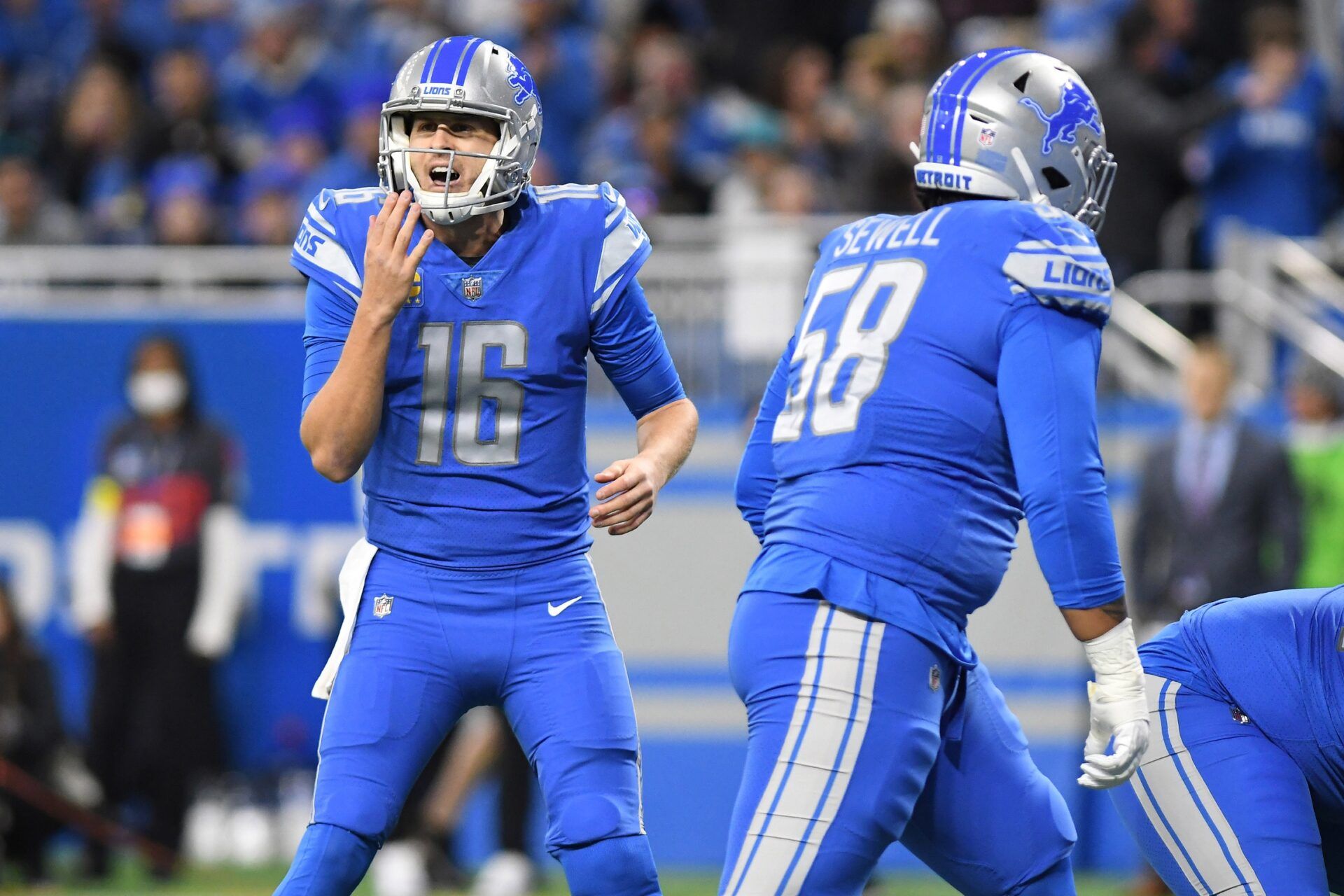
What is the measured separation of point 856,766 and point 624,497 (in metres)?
0.89

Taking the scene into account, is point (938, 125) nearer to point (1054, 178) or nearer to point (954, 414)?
point (1054, 178)

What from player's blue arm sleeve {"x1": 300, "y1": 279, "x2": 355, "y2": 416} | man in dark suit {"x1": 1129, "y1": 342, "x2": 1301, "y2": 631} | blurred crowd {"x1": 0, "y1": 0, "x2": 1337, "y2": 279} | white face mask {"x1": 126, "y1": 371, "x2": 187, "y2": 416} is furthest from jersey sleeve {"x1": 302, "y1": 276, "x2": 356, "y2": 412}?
blurred crowd {"x1": 0, "y1": 0, "x2": 1337, "y2": 279}

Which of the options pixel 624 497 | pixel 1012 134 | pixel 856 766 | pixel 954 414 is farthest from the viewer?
pixel 624 497

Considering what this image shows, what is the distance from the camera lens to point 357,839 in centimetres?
397

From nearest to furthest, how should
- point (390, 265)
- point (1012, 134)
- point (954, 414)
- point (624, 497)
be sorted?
point (954, 414) → point (1012, 134) → point (390, 265) → point (624, 497)

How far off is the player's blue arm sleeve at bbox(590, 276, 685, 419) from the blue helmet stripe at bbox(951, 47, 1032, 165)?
2.70 ft

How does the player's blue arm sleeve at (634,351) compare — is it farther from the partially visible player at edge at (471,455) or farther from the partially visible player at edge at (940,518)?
the partially visible player at edge at (940,518)

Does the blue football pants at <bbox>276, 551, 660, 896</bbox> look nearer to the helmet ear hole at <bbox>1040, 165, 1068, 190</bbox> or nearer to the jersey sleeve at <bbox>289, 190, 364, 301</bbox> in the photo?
the jersey sleeve at <bbox>289, 190, 364, 301</bbox>

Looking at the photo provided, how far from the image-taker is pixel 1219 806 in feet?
12.7

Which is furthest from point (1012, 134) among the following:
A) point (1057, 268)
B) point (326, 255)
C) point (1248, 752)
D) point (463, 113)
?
point (326, 255)

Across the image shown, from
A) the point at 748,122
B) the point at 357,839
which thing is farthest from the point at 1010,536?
the point at 748,122

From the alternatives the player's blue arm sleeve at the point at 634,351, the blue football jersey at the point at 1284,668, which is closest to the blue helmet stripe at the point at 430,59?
the player's blue arm sleeve at the point at 634,351

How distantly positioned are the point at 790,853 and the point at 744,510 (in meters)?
0.88

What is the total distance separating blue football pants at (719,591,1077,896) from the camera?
137 inches
